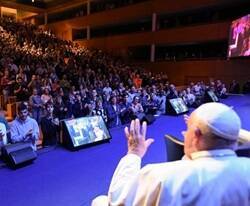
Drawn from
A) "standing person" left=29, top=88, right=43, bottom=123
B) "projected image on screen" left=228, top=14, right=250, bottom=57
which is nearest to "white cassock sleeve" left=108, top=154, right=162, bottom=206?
"standing person" left=29, top=88, right=43, bottom=123

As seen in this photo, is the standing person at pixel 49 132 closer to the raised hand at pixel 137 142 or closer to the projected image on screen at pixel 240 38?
the raised hand at pixel 137 142

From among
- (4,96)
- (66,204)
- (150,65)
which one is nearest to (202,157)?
(66,204)

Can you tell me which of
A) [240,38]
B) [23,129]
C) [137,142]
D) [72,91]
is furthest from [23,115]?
[240,38]

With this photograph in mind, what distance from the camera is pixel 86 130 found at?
577cm

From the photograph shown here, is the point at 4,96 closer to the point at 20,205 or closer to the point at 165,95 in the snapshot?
the point at 165,95

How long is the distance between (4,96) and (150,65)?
14167 mm

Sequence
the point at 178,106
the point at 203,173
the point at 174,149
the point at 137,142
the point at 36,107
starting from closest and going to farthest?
the point at 203,173
the point at 137,142
the point at 174,149
the point at 36,107
the point at 178,106

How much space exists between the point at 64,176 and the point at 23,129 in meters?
1.42

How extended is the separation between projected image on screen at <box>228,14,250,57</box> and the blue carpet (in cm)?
1158

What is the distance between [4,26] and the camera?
21172 millimetres

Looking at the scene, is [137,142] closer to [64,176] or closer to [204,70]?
[64,176]

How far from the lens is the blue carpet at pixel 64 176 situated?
3633 millimetres

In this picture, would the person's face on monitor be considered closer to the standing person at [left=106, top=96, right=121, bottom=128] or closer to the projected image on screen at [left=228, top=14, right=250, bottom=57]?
the standing person at [left=106, top=96, right=121, bottom=128]

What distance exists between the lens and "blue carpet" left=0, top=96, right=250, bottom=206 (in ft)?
11.9
